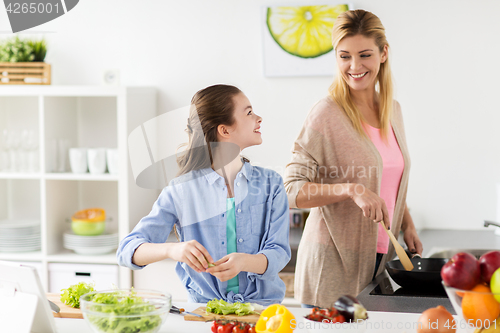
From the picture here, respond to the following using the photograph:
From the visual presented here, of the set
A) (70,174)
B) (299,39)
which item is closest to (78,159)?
(70,174)

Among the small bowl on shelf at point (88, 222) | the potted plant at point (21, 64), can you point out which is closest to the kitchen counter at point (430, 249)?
the small bowl on shelf at point (88, 222)

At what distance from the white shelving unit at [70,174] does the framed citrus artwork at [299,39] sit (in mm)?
678

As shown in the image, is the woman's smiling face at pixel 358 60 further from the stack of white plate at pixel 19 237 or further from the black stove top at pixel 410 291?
the stack of white plate at pixel 19 237

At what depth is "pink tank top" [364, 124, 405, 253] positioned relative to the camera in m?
1.47

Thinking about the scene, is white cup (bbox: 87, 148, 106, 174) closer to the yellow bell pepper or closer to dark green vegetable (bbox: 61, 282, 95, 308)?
dark green vegetable (bbox: 61, 282, 95, 308)

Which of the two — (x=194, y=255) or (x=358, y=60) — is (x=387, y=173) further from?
(x=194, y=255)

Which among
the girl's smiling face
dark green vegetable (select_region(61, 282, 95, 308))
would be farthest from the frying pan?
dark green vegetable (select_region(61, 282, 95, 308))

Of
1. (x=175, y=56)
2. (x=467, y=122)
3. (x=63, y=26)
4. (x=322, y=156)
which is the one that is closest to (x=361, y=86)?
(x=322, y=156)

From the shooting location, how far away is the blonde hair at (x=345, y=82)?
144 cm

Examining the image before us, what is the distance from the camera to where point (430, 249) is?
190cm

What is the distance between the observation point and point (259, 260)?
1229 millimetres

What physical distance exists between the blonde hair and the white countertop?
1.86 ft

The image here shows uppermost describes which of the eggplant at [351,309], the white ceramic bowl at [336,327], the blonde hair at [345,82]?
the blonde hair at [345,82]

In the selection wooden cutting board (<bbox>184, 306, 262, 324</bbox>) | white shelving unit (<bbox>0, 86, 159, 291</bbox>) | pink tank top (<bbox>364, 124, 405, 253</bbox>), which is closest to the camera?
wooden cutting board (<bbox>184, 306, 262, 324</bbox>)
